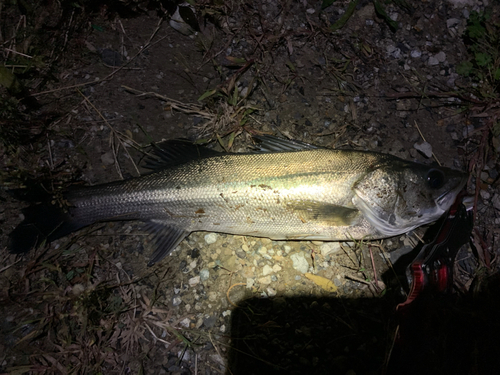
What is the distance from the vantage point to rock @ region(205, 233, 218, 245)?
110 inches

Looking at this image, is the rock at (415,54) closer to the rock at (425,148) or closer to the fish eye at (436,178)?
the rock at (425,148)

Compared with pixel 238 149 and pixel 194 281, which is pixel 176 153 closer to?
pixel 238 149

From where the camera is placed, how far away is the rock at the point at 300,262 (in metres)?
2.72

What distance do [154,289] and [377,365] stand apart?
2.17 m

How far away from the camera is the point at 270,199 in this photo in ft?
Result: 7.96

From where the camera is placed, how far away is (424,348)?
2.47 meters

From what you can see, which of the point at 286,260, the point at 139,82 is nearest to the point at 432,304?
the point at 286,260

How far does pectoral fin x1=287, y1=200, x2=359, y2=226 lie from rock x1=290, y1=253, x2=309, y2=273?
0.46m

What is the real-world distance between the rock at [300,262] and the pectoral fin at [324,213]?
0.46 m

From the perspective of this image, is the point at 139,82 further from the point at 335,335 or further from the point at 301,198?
the point at 335,335

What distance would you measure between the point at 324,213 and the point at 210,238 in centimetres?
115

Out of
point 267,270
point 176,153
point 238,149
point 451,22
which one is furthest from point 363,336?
point 451,22

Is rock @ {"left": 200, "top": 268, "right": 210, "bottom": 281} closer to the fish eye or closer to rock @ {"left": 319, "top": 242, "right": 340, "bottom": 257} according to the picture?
rock @ {"left": 319, "top": 242, "right": 340, "bottom": 257}

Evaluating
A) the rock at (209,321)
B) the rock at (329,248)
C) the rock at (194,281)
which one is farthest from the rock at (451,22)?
the rock at (209,321)
